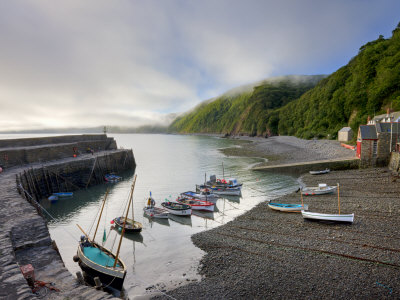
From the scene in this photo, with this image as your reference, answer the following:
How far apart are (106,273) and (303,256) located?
1315 centimetres

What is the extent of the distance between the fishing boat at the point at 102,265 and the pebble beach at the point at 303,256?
289 centimetres

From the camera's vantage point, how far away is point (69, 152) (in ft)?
167

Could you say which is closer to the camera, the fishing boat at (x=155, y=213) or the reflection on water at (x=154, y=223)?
the reflection on water at (x=154, y=223)

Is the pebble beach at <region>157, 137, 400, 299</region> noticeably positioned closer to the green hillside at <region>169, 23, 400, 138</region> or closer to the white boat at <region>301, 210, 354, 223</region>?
the white boat at <region>301, 210, 354, 223</region>

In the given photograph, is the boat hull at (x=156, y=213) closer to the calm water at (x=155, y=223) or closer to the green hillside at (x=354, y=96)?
the calm water at (x=155, y=223)

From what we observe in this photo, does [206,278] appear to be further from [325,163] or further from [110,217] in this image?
[325,163]

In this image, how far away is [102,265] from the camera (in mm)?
14562

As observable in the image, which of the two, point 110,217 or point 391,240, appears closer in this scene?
point 391,240

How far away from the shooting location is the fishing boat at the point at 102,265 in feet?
45.1

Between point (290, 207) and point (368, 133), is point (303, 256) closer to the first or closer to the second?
point (290, 207)

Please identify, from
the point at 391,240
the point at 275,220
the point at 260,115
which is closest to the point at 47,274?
the point at 275,220

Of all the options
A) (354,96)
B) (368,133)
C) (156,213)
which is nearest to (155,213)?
(156,213)

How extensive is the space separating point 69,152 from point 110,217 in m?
29.7

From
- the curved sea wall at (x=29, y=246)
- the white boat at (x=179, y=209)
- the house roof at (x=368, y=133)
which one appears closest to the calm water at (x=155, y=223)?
the white boat at (x=179, y=209)
